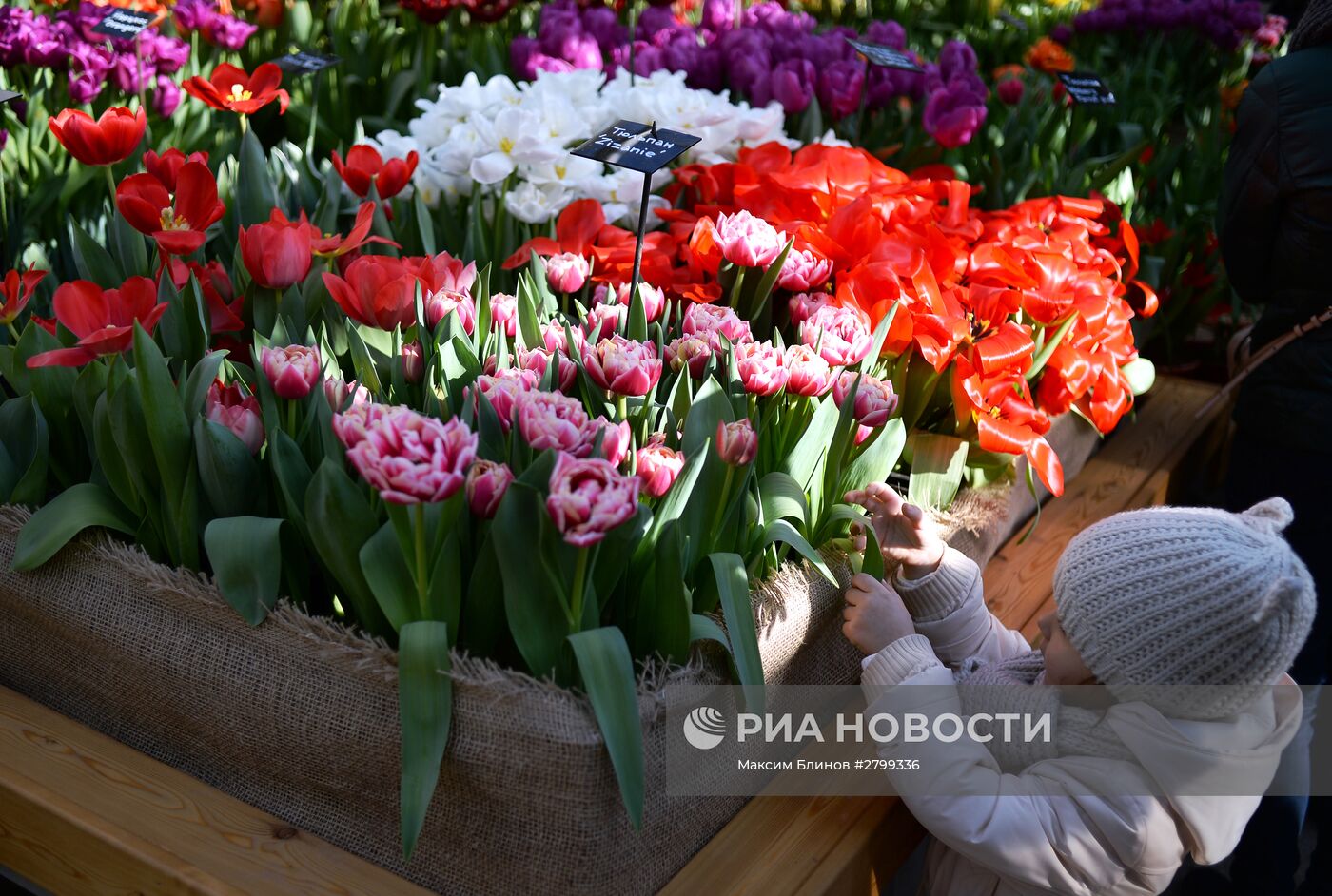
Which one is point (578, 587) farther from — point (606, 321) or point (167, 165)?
point (167, 165)

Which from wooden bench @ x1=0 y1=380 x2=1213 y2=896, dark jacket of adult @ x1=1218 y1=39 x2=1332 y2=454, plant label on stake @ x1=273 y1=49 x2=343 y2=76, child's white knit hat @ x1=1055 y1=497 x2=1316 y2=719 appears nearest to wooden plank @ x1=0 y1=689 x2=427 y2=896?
wooden bench @ x1=0 y1=380 x2=1213 y2=896

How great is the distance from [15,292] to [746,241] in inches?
31.5

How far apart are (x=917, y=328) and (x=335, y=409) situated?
71 cm

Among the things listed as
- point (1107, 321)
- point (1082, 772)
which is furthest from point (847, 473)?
point (1107, 321)

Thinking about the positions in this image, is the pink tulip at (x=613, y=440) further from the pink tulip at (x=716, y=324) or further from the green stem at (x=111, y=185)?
the green stem at (x=111, y=185)

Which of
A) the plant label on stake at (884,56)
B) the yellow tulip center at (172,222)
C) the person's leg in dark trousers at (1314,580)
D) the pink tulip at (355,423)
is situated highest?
the pink tulip at (355,423)

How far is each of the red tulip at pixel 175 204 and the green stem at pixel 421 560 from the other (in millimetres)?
518

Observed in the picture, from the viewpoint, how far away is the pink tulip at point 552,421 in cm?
91

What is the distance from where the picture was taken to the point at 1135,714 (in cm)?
98

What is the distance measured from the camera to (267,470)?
112cm

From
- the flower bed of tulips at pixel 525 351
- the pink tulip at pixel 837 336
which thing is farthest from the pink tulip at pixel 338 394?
the pink tulip at pixel 837 336

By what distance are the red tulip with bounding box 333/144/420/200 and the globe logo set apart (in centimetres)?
82

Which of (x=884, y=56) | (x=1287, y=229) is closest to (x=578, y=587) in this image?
(x=1287, y=229)

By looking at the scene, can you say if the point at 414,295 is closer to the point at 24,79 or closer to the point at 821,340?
the point at 821,340
